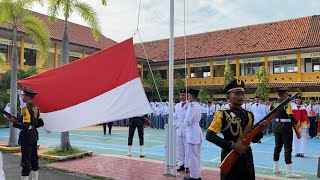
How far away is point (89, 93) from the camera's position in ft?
22.3

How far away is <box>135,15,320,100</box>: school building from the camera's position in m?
28.2

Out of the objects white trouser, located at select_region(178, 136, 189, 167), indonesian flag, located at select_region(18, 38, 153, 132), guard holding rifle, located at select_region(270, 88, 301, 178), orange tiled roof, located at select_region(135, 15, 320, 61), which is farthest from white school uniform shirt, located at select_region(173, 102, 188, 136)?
orange tiled roof, located at select_region(135, 15, 320, 61)

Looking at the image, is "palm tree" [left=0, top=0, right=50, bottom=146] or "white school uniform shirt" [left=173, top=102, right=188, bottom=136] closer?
"white school uniform shirt" [left=173, top=102, right=188, bottom=136]

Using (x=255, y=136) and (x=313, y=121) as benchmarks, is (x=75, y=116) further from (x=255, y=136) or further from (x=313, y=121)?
(x=313, y=121)

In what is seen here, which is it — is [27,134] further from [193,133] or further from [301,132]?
[301,132]

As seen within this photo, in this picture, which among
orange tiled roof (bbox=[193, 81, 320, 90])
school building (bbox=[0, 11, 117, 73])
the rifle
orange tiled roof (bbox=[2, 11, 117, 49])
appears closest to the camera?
the rifle

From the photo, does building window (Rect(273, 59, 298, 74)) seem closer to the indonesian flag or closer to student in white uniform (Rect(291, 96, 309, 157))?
student in white uniform (Rect(291, 96, 309, 157))

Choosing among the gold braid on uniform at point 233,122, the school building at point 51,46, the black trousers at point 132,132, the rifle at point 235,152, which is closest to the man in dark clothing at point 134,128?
the black trousers at point 132,132

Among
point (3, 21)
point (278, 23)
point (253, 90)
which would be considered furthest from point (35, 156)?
point (278, 23)

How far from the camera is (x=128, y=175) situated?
7582 mm

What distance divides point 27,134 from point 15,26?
7034mm

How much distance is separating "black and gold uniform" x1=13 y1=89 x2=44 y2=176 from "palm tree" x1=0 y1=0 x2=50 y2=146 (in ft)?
17.8

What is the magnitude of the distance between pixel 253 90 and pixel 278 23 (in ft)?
23.8

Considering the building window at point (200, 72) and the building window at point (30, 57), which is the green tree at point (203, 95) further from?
the building window at point (30, 57)
